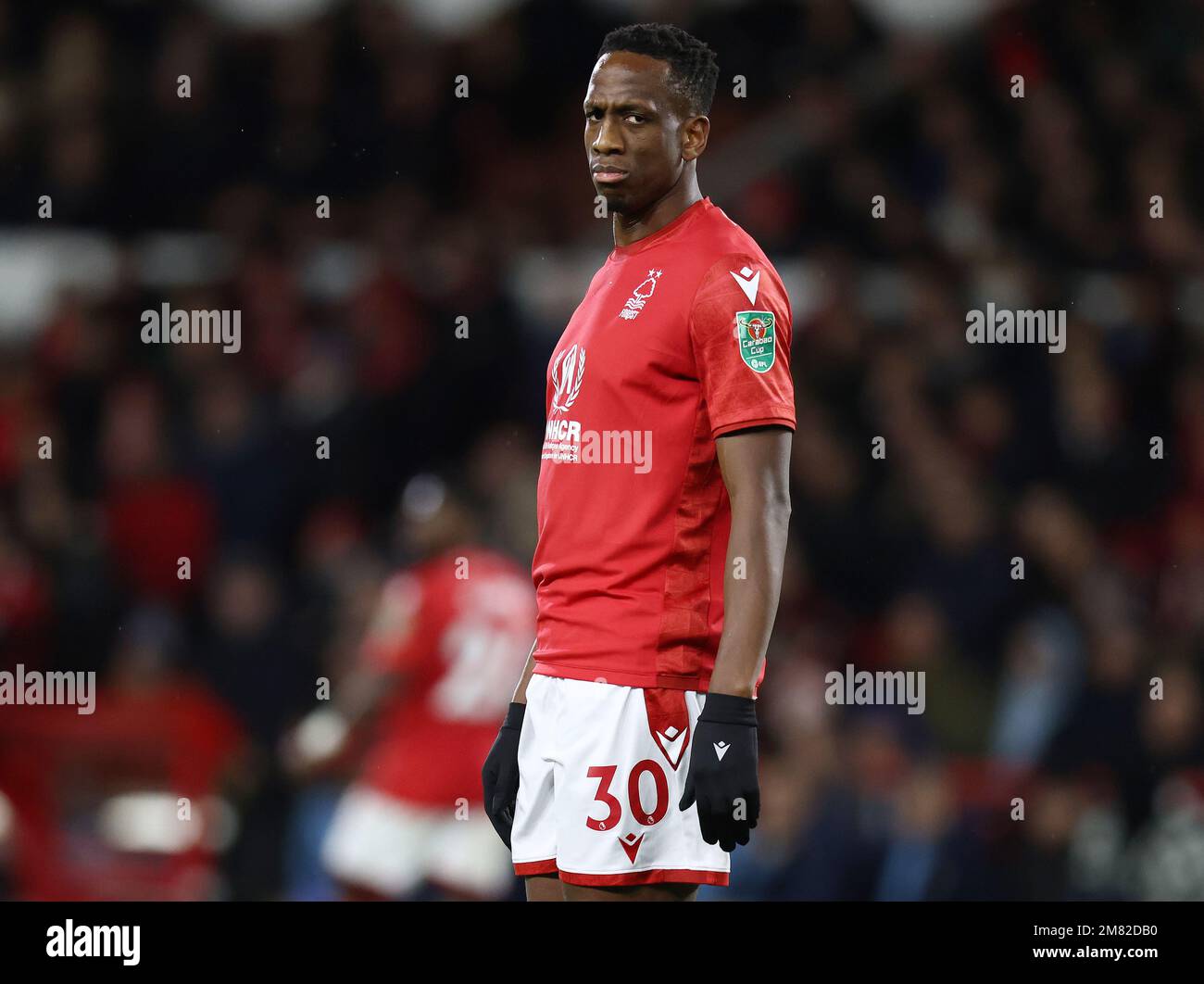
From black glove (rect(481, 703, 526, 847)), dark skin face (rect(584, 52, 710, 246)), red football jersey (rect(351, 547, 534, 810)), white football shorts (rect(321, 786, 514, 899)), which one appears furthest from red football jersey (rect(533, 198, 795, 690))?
white football shorts (rect(321, 786, 514, 899))

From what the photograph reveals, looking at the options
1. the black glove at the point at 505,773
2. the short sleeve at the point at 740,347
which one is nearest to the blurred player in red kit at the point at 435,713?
the black glove at the point at 505,773

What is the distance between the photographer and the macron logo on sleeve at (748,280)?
96.4 inches

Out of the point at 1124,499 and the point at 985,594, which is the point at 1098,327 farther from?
the point at 985,594

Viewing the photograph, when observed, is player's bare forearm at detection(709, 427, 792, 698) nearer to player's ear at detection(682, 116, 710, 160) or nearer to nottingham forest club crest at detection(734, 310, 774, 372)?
nottingham forest club crest at detection(734, 310, 774, 372)

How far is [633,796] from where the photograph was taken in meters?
2.41

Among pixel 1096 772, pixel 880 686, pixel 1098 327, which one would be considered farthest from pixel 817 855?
pixel 1098 327

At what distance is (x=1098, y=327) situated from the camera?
631 centimetres

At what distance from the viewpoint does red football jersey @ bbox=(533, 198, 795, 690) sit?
2432mm

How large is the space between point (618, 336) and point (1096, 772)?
3650mm

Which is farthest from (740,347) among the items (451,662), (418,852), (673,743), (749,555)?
(418,852)

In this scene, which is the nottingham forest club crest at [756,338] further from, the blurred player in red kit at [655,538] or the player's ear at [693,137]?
the player's ear at [693,137]

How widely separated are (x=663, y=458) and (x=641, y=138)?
540mm

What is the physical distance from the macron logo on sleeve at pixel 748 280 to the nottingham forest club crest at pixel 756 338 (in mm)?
30

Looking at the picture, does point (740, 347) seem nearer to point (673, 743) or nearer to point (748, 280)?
point (748, 280)
